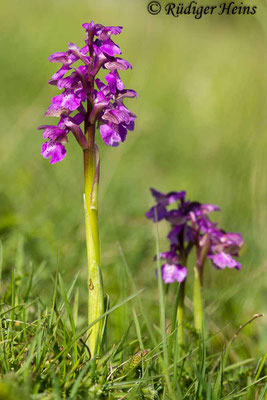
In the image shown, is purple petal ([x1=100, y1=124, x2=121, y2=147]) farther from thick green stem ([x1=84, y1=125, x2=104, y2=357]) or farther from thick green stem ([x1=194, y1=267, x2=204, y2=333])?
thick green stem ([x1=194, y1=267, x2=204, y2=333])

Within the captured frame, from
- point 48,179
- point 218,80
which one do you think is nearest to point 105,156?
point 48,179

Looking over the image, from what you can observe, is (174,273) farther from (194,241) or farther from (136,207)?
(136,207)

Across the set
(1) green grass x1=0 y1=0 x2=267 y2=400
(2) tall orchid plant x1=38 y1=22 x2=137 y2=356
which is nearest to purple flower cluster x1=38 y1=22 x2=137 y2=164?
(2) tall orchid plant x1=38 y1=22 x2=137 y2=356

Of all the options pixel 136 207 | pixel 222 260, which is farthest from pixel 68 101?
pixel 136 207

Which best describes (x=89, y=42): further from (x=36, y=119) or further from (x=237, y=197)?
(x=36, y=119)

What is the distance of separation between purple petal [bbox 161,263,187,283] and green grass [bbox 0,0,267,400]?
185mm

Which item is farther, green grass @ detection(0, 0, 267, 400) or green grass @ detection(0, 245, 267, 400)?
green grass @ detection(0, 0, 267, 400)

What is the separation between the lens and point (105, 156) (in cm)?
586

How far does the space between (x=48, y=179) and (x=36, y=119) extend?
4.57 feet

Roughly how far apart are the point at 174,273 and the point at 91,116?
0.80 m

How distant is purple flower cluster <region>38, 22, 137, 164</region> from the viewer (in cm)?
174

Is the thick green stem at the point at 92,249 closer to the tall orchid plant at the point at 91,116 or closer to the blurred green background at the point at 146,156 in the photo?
the tall orchid plant at the point at 91,116

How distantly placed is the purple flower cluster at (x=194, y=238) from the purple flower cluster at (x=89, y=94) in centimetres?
58

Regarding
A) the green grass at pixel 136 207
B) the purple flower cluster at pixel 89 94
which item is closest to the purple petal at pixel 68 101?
the purple flower cluster at pixel 89 94
